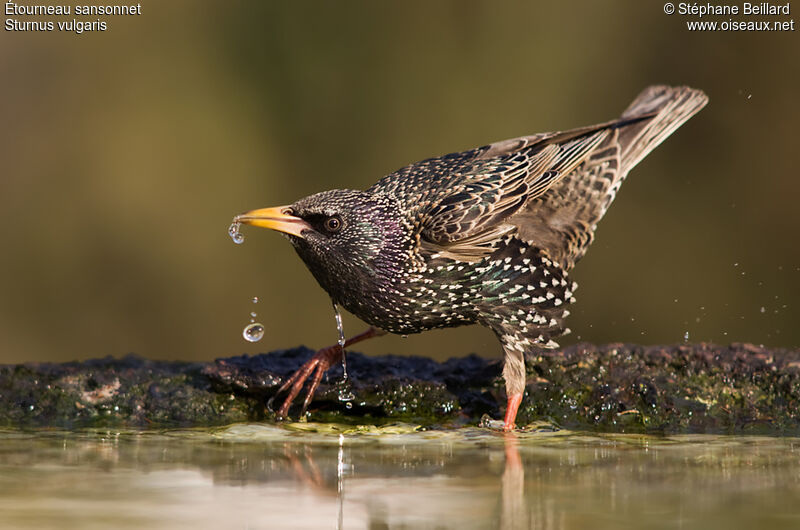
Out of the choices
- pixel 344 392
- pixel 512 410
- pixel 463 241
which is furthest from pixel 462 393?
pixel 463 241

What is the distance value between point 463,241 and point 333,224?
54 centimetres

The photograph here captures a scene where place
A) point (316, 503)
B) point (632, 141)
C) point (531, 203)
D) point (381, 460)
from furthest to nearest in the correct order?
1. point (632, 141)
2. point (531, 203)
3. point (381, 460)
4. point (316, 503)

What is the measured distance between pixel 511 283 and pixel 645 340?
305 cm

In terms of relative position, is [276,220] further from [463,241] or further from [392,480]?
[392,480]

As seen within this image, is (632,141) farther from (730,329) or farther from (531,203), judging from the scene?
(730,329)

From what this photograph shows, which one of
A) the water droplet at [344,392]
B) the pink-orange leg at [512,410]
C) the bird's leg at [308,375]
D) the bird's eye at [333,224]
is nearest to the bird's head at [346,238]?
the bird's eye at [333,224]

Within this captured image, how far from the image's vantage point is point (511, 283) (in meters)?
4.14

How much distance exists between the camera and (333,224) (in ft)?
12.9

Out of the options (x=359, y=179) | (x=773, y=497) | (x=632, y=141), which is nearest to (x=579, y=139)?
(x=632, y=141)

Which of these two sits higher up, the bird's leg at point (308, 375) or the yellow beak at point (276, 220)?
the yellow beak at point (276, 220)

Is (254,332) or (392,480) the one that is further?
(254,332)

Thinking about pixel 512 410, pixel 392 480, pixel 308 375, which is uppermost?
pixel 308 375

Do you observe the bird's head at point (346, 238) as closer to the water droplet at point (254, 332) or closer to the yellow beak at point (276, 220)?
the yellow beak at point (276, 220)

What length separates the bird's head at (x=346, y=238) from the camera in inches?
153
